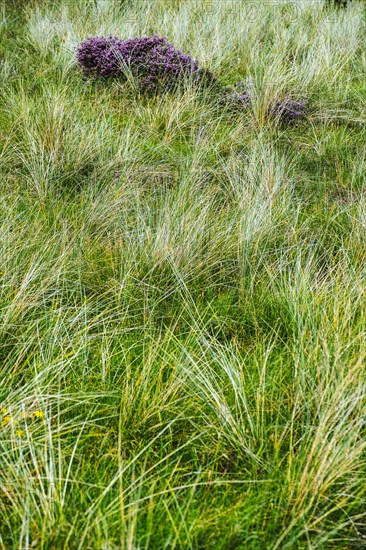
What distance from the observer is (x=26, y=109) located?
440 cm

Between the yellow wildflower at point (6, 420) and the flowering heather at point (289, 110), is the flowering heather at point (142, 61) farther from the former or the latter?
the yellow wildflower at point (6, 420)

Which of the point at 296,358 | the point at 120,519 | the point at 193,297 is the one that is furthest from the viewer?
the point at 193,297

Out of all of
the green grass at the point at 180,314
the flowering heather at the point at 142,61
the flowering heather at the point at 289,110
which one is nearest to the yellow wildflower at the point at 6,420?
the green grass at the point at 180,314

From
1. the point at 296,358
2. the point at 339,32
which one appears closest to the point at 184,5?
the point at 339,32

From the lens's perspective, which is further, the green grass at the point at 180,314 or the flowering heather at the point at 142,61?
the flowering heather at the point at 142,61

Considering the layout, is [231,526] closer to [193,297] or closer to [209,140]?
[193,297]

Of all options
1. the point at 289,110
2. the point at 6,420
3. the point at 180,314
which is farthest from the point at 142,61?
the point at 6,420

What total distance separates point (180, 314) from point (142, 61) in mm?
3495

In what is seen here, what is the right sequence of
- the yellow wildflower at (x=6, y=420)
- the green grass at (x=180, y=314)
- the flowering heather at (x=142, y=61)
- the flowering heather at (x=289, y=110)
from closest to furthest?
1. the green grass at (x=180, y=314)
2. the yellow wildflower at (x=6, y=420)
3. the flowering heather at (x=289, y=110)
4. the flowering heather at (x=142, y=61)

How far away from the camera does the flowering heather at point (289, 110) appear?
484cm

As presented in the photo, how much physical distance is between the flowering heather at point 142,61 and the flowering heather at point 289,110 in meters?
0.81

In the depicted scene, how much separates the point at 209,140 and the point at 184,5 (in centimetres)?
334

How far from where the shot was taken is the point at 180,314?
266 cm

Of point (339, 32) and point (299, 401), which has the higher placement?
point (339, 32)
